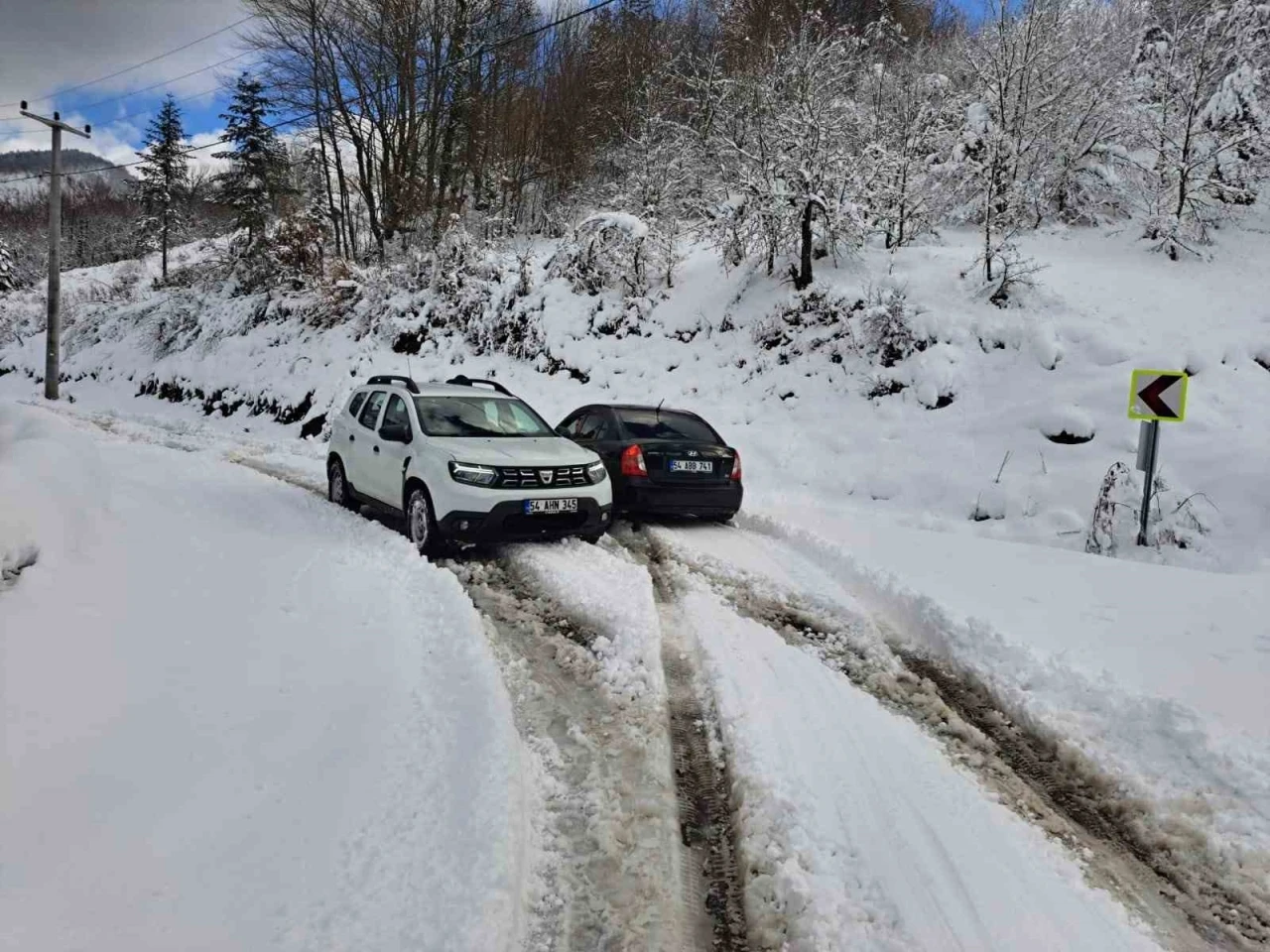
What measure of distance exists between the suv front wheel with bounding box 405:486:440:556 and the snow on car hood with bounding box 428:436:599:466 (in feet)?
1.75

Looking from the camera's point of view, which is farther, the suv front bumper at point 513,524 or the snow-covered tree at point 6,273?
the snow-covered tree at point 6,273

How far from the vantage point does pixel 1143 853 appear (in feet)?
10.2

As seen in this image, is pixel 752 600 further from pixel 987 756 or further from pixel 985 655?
pixel 987 756

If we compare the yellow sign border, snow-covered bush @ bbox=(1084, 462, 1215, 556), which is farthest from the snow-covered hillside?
the yellow sign border

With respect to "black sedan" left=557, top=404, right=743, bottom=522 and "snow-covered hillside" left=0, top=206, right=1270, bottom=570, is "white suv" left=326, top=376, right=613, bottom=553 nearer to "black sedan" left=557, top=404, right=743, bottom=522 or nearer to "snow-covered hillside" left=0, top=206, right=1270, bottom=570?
"black sedan" left=557, top=404, right=743, bottom=522

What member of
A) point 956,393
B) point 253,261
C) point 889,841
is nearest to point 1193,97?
point 956,393

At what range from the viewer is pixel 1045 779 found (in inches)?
144

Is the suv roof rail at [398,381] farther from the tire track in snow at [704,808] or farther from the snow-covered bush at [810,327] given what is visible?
the snow-covered bush at [810,327]

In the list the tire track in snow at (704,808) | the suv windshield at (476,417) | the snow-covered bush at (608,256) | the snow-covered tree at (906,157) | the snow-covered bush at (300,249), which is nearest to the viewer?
the tire track in snow at (704,808)

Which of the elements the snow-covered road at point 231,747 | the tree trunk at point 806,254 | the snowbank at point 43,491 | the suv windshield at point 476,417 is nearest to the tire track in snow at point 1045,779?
the snow-covered road at point 231,747

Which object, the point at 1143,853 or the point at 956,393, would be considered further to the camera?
the point at 956,393

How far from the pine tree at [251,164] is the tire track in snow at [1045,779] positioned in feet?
108

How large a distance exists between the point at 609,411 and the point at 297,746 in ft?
20.2

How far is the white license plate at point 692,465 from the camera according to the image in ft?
26.7
